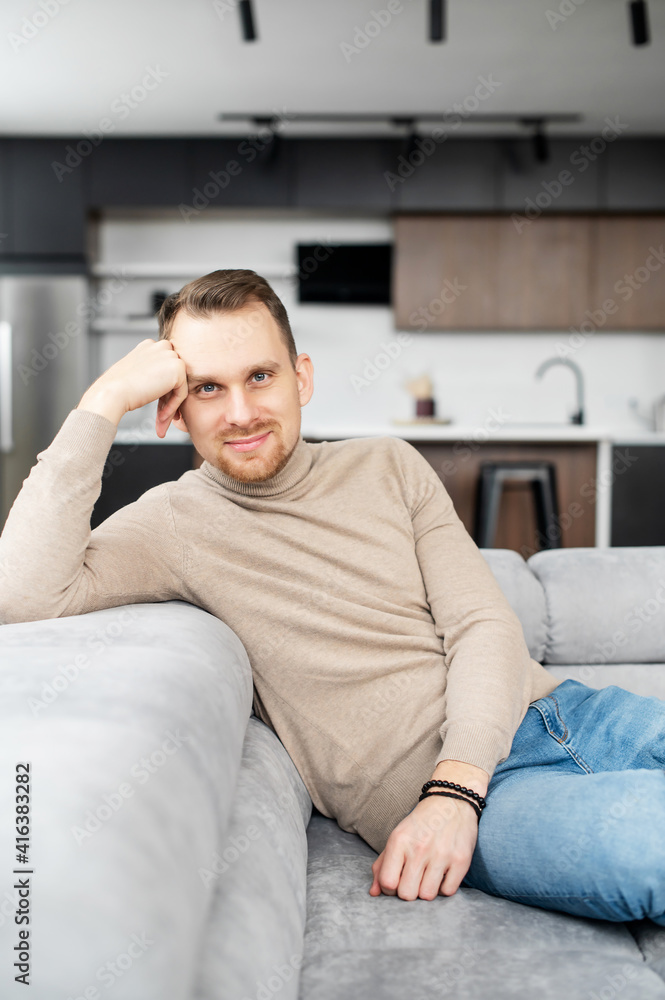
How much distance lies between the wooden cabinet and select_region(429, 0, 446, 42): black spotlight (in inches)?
71.9

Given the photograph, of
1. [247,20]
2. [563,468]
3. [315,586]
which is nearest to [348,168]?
[247,20]

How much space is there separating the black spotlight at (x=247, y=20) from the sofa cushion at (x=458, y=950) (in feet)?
9.71

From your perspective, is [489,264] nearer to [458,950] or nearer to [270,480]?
[270,480]

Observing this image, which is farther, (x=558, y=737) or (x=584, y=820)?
(x=558, y=737)

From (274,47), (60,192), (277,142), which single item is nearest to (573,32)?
(274,47)

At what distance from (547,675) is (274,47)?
10.8 feet

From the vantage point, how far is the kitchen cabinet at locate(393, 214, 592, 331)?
4520 mm

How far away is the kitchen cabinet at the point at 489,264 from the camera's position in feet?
14.8

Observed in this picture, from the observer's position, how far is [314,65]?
3600mm

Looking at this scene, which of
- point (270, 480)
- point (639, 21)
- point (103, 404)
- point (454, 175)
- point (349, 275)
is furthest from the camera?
point (349, 275)

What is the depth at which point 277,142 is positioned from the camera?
4.26 m

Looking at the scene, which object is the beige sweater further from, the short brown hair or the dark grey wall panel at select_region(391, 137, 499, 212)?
the dark grey wall panel at select_region(391, 137, 499, 212)

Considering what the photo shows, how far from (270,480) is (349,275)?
371 cm

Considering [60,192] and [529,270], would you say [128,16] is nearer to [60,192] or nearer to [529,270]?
[60,192]
